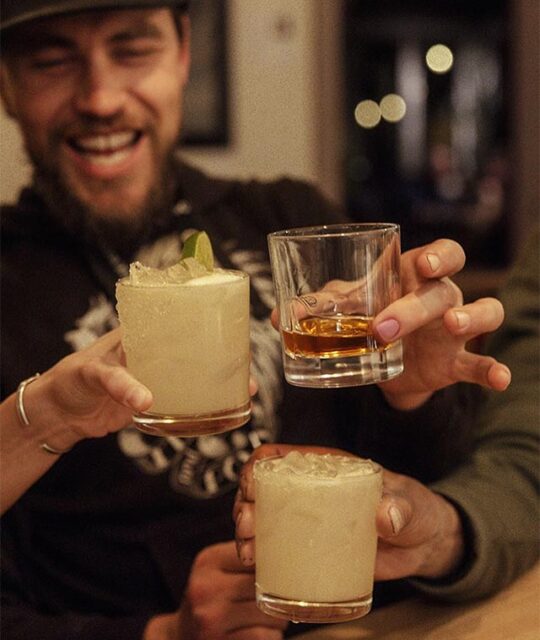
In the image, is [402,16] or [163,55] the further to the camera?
[402,16]

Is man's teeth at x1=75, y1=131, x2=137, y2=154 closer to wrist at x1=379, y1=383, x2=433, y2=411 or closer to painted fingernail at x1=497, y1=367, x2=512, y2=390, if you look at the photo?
wrist at x1=379, y1=383, x2=433, y2=411

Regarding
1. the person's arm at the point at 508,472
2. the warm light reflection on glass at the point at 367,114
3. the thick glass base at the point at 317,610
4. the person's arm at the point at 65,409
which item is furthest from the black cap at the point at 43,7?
the warm light reflection on glass at the point at 367,114

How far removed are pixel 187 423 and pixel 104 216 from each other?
0.88 m

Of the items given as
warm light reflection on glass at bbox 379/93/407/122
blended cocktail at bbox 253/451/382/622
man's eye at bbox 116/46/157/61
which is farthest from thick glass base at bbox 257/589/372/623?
warm light reflection on glass at bbox 379/93/407/122

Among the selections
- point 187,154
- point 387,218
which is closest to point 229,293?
point 187,154

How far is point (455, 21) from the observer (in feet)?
16.0

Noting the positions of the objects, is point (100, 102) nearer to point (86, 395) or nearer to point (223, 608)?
point (86, 395)

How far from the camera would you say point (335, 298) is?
3.77ft

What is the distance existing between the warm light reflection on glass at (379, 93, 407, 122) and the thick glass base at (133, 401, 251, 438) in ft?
13.0

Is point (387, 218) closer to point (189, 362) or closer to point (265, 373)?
point (265, 373)

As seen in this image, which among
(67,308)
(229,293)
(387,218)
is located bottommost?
(387,218)

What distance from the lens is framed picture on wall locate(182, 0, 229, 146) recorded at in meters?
3.36

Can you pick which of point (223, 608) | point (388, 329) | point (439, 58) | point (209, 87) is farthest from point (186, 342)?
point (439, 58)

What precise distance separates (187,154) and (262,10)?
58 cm
